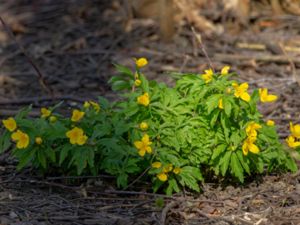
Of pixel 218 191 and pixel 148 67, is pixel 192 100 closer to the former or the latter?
pixel 218 191

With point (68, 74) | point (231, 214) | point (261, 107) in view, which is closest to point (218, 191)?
point (231, 214)

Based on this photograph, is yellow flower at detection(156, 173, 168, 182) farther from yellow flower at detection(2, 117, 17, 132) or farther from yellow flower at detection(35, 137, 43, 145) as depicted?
yellow flower at detection(2, 117, 17, 132)

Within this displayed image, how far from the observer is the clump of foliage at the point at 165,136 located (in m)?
3.50

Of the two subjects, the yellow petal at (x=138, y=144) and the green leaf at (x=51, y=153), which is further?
the green leaf at (x=51, y=153)

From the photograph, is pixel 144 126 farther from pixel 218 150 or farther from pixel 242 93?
pixel 242 93

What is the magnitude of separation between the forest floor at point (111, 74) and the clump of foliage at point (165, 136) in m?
0.13

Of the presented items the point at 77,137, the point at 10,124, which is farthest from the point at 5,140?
the point at 77,137

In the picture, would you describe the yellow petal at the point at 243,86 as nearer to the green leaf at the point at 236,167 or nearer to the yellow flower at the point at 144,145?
the green leaf at the point at 236,167

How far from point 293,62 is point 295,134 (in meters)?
2.09

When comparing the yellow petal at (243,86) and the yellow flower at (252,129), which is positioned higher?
the yellow petal at (243,86)

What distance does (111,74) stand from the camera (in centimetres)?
591

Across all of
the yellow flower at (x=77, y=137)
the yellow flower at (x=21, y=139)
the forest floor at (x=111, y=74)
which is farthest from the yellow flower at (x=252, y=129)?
the yellow flower at (x=21, y=139)

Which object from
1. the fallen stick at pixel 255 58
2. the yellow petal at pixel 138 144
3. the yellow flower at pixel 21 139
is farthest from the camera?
the fallen stick at pixel 255 58

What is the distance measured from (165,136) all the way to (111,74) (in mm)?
2443
